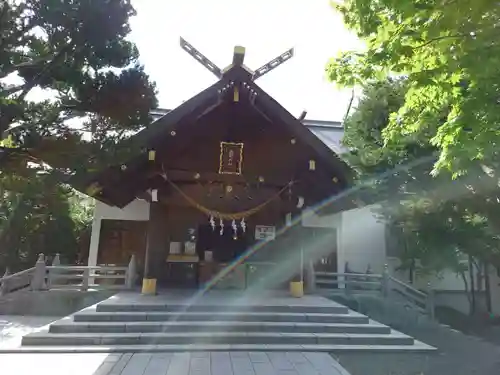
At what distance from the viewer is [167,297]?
8.95 metres

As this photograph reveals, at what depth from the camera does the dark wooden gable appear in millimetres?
8977

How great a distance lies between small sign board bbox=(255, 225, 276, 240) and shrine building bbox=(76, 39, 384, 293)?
3 cm

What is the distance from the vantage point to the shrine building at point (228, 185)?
914cm

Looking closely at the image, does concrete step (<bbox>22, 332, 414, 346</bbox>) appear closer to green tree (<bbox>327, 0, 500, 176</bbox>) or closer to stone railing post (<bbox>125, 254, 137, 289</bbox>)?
stone railing post (<bbox>125, 254, 137, 289</bbox>)

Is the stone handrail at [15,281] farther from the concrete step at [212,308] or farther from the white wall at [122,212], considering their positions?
the concrete step at [212,308]

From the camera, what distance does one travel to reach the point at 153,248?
31.6ft

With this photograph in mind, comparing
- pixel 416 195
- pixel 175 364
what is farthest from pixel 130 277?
pixel 416 195

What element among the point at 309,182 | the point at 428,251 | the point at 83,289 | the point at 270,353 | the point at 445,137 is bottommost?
the point at 270,353

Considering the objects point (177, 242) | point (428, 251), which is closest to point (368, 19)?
point (177, 242)

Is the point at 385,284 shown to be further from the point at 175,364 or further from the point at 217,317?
the point at 175,364

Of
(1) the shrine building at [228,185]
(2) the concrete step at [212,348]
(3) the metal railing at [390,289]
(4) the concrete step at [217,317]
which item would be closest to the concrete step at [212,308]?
(4) the concrete step at [217,317]

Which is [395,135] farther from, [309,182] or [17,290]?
[17,290]

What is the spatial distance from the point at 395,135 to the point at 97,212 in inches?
452

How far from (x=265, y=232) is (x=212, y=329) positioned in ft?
13.1
